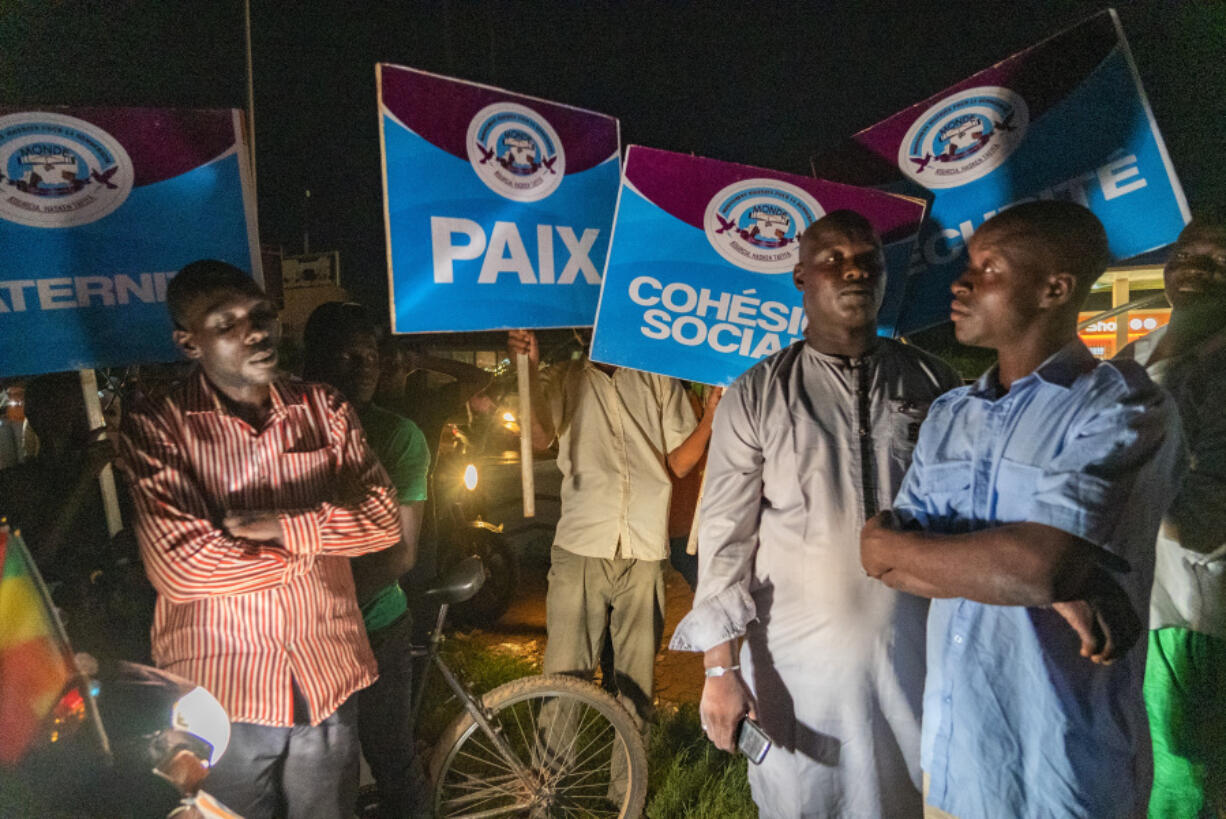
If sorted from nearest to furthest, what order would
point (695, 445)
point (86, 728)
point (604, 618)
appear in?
point (86, 728)
point (695, 445)
point (604, 618)

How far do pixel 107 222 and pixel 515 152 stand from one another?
1.59m

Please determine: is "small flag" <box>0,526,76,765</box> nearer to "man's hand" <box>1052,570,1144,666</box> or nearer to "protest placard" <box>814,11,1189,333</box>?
"man's hand" <box>1052,570,1144,666</box>

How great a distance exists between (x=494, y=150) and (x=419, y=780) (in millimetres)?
2722

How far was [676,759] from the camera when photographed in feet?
11.7

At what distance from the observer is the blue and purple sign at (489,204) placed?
280cm

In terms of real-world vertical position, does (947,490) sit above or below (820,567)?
above

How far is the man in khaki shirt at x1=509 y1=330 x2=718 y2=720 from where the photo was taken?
3.23 m

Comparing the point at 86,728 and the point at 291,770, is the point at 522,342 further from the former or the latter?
the point at 86,728

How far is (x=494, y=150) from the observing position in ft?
9.68

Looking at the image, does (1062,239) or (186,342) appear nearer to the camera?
(1062,239)

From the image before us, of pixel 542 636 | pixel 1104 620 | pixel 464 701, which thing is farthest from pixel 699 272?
pixel 542 636

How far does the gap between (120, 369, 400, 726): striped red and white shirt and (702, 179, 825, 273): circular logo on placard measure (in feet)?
6.14

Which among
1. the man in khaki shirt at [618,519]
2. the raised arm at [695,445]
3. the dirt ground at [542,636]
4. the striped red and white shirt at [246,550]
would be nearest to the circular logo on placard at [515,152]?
the man in khaki shirt at [618,519]

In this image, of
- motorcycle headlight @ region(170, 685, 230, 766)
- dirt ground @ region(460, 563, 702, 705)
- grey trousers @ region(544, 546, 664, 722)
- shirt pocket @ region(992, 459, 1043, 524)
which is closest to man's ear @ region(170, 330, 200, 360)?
motorcycle headlight @ region(170, 685, 230, 766)
